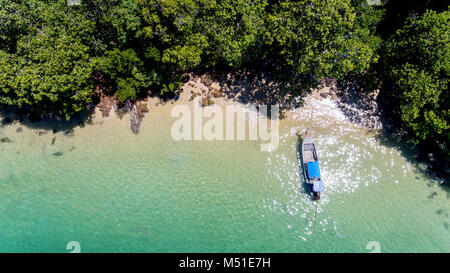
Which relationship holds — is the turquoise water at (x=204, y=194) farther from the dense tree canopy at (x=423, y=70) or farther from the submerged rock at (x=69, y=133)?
the dense tree canopy at (x=423, y=70)

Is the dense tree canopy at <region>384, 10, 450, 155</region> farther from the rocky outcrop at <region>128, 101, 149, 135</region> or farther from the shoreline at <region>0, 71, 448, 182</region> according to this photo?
the rocky outcrop at <region>128, 101, 149, 135</region>

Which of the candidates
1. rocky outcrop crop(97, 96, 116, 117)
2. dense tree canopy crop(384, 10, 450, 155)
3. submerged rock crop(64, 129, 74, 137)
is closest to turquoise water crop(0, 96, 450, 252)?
submerged rock crop(64, 129, 74, 137)

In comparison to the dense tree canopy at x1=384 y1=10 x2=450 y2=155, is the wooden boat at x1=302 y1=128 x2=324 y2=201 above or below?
below

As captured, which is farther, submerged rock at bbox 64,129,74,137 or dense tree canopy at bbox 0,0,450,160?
submerged rock at bbox 64,129,74,137

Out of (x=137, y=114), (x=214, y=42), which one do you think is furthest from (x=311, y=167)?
(x=137, y=114)

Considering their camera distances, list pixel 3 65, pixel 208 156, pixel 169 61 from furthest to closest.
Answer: pixel 208 156, pixel 169 61, pixel 3 65

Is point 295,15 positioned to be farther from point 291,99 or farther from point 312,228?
point 312,228
